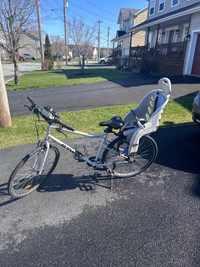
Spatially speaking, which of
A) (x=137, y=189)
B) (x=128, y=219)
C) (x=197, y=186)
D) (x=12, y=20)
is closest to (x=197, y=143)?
(x=197, y=186)

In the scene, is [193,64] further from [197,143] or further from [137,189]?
[137,189]

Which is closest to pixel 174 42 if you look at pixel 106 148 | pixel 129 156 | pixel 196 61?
pixel 196 61

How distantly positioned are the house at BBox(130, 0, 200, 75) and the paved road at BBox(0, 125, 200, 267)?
1205cm

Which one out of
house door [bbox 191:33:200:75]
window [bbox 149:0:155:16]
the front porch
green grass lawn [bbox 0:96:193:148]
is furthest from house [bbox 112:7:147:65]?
green grass lawn [bbox 0:96:193:148]

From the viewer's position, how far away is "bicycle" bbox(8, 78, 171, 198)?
2676 mm

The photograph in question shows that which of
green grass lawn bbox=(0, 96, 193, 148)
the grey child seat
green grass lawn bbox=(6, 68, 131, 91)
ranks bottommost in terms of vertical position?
green grass lawn bbox=(0, 96, 193, 148)

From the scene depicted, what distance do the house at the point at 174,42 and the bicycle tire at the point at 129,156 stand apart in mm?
12181

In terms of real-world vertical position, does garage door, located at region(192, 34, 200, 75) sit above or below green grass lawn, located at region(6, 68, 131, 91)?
above

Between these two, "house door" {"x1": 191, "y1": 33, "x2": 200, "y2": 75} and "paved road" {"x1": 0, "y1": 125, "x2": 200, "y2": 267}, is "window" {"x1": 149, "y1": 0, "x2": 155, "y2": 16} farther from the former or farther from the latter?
"paved road" {"x1": 0, "y1": 125, "x2": 200, "y2": 267}

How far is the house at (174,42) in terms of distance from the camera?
12750 millimetres

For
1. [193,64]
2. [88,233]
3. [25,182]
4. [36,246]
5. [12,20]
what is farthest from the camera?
[193,64]

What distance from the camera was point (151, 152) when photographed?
3377 mm

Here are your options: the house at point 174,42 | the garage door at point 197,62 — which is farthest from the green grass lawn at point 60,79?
the garage door at point 197,62

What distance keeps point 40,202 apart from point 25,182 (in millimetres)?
443
